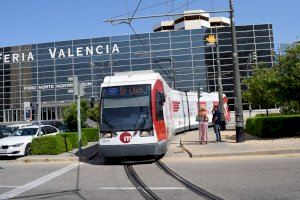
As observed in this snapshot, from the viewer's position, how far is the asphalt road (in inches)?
364

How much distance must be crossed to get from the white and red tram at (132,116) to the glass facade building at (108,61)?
49892 millimetres

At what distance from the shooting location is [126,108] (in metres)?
15.4

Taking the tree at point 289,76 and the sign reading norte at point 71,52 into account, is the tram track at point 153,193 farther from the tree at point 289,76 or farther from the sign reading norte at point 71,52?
the sign reading norte at point 71,52

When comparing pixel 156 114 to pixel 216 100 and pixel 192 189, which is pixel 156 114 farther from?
pixel 216 100

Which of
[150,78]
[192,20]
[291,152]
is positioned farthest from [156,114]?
[192,20]

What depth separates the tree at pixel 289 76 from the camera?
1944 cm

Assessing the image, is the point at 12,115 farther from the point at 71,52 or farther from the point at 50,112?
the point at 71,52

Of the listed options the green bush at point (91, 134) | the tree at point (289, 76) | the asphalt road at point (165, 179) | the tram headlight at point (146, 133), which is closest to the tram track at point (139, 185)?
the asphalt road at point (165, 179)

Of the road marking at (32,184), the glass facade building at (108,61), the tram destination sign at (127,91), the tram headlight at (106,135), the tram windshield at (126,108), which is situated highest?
the glass facade building at (108,61)

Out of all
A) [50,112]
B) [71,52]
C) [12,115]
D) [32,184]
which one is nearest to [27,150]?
[32,184]

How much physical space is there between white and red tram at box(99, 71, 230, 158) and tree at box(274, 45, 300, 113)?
6311 mm

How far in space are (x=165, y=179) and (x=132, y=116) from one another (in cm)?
435

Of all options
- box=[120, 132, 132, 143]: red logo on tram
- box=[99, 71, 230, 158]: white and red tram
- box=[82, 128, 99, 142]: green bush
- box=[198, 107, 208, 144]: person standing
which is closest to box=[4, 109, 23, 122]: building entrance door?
box=[82, 128, 99, 142]: green bush

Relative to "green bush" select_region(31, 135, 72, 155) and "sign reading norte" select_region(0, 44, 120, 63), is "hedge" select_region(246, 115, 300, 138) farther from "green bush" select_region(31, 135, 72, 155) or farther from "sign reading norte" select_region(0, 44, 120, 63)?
"sign reading norte" select_region(0, 44, 120, 63)
